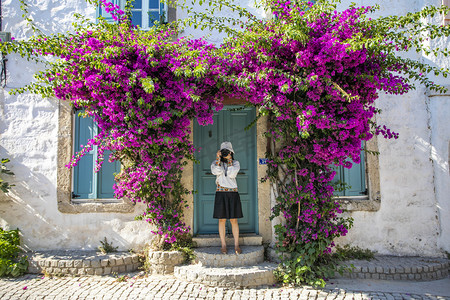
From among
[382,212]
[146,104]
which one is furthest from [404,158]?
[146,104]

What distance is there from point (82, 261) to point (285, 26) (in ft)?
14.0

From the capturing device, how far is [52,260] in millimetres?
4797

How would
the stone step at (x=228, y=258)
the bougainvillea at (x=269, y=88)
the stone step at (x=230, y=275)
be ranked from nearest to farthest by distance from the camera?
the bougainvillea at (x=269, y=88) → the stone step at (x=230, y=275) → the stone step at (x=228, y=258)

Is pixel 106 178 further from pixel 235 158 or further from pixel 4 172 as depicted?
pixel 235 158

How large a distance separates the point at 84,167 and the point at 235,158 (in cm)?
253

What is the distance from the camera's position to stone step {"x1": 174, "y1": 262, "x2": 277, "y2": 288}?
4.32m

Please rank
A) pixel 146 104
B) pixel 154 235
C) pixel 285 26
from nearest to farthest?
pixel 285 26, pixel 146 104, pixel 154 235

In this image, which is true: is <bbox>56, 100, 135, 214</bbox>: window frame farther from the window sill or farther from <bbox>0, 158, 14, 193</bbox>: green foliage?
the window sill

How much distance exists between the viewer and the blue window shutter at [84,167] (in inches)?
215

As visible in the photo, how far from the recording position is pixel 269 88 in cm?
435

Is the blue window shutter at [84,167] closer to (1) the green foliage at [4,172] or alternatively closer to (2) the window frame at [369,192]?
(1) the green foliage at [4,172]

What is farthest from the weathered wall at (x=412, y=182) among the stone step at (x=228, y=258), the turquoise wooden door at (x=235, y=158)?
the turquoise wooden door at (x=235, y=158)

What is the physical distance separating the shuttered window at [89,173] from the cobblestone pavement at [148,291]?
1.40 metres

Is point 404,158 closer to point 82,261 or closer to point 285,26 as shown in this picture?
point 285,26
